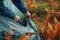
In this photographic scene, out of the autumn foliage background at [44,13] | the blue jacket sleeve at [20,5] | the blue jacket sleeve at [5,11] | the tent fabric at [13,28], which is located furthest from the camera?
the autumn foliage background at [44,13]

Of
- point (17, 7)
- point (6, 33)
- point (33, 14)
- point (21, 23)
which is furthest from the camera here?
point (33, 14)

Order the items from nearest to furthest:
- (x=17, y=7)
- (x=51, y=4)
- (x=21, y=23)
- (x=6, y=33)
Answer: (x=6, y=33), (x=21, y=23), (x=17, y=7), (x=51, y=4)

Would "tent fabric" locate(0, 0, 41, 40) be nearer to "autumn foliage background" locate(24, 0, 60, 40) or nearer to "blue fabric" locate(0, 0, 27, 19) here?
"blue fabric" locate(0, 0, 27, 19)

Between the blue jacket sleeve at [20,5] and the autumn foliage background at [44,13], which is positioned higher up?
the autumn foliage background at [44,13]

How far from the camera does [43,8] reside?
4891 millimetres

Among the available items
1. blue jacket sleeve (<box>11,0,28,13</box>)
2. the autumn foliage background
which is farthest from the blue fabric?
the autumn foliage background

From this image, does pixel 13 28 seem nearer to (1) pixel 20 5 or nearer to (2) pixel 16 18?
(2) pixel 16 18

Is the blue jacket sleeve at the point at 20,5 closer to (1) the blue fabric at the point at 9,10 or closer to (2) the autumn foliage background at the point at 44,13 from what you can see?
(1) the blue fabric at the point at 9,10

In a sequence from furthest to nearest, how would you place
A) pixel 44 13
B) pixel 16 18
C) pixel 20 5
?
pixel 44 13
pixel 20 5
pixel 16 18

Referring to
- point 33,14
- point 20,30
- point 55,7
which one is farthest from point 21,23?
point 55,7

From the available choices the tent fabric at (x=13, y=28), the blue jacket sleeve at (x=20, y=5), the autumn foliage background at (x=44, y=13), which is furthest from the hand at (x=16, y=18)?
the autumn foliage background at (x=44, y=13)

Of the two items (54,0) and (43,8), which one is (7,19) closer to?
(43,8)

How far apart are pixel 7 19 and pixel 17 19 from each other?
0.13 m

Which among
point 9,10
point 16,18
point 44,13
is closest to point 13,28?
point 16,18
